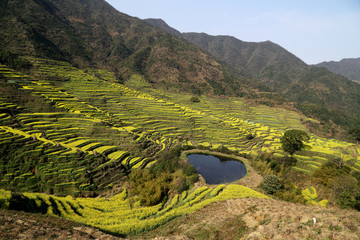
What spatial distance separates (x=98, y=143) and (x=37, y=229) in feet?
72.3

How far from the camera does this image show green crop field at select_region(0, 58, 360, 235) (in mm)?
18719

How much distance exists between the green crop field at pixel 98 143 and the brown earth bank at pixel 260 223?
5.84ft

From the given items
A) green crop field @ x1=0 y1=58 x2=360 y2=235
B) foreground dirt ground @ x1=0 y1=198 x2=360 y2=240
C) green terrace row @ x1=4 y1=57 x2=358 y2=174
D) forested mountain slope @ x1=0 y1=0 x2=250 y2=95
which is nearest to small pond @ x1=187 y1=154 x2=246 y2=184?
green crop field @ x1=0 y1=58 x2=360 y2=235

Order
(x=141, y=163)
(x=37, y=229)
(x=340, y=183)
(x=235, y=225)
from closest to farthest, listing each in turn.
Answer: (x=37, y=229), (x=235, y=225), (x=340, y=183), (x=141, y=163)

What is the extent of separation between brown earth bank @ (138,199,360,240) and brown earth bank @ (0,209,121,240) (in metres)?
5.51

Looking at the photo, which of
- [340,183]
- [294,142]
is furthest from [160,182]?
[294,142]

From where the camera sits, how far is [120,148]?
32.9 metres

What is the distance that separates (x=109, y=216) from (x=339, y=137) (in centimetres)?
10415

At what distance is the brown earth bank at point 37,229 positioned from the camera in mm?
9852

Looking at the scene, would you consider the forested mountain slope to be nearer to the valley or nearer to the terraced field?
the valley

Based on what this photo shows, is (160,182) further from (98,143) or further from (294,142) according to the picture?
(294,142)

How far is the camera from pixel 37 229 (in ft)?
34.6

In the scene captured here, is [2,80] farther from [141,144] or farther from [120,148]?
[141,144]

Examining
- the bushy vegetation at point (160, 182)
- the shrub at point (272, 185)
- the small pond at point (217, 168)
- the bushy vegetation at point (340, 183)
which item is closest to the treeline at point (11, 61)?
the bushy vegetation at point (160, 182)
